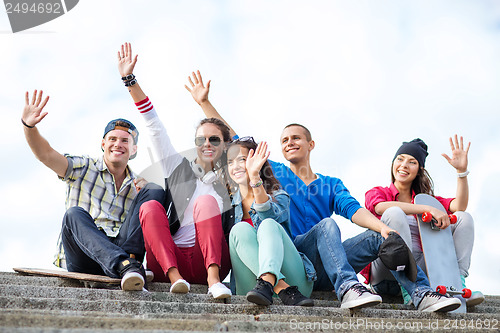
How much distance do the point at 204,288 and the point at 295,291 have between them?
776 millimetres

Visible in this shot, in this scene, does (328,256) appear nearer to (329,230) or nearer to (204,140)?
(329,230)

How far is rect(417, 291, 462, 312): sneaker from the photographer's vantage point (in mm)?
3551

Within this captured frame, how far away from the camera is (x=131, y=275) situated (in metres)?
3.46

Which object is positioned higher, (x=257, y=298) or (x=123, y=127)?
(x=123, y=127)

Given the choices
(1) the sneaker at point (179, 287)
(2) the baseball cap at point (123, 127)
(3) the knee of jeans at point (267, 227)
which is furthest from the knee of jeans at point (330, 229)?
(2) the baseball cap at point (123, 127)

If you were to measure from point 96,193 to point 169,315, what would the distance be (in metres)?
1.91

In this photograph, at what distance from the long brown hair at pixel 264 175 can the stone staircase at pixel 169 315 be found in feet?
2.89

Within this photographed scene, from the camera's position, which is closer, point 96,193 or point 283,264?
point 283,264

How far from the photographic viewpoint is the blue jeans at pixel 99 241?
3.71m

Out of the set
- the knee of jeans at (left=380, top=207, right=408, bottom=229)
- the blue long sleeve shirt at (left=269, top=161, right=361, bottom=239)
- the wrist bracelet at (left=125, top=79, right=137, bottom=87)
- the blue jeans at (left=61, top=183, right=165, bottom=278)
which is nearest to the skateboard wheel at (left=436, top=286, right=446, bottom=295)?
the knee of jeans at (left=380, top=207, right=408, bottom=229)

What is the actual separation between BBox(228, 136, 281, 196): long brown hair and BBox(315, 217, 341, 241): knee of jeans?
0.48m

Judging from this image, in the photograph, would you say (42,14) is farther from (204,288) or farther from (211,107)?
(204,288)

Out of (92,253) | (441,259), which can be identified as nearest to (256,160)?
(92,253)

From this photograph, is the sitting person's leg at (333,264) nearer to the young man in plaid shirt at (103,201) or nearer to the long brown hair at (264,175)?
the long brown hair at (264,175)
